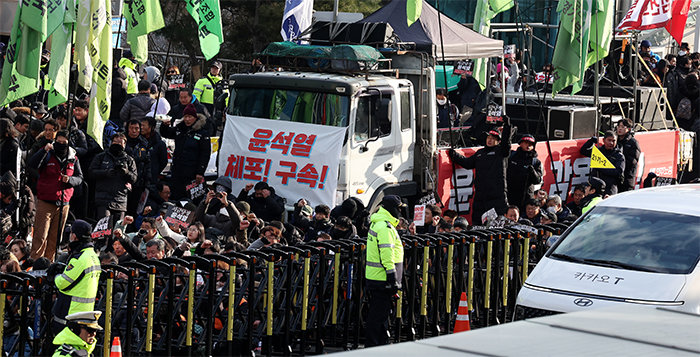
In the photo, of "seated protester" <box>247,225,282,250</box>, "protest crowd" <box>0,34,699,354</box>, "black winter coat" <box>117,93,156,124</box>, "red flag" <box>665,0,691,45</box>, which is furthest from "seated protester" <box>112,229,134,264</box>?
"red flag" <box>665,0,691,45</box>

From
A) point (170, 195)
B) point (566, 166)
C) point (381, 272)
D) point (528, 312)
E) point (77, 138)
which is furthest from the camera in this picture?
point (566, 166)

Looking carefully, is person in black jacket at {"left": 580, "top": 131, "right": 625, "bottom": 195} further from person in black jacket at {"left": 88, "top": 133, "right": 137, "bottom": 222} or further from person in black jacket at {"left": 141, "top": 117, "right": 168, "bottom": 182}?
person in black jacket at {"left": 88, "top": 133, "right": 137, "bottom": 222}

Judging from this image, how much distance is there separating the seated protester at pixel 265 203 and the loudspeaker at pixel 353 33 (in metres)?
2.99

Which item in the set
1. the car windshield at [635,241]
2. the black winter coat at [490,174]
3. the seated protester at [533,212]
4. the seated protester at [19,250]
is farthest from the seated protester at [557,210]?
the seated protester at [19,250]

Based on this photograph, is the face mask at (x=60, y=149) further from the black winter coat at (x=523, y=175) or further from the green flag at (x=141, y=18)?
the black winter coat at (x=523, y=175)

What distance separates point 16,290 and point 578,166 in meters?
11.3

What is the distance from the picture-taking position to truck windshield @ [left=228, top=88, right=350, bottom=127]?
15.5 m

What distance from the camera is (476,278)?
12922 mm

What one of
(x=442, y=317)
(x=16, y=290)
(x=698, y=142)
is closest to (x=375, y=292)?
(x=442, y=317)

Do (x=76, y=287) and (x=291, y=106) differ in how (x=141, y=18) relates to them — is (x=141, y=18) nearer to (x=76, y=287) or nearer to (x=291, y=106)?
(x=291, y=106)

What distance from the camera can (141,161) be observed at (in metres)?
15.8

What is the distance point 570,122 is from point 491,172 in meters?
3.73

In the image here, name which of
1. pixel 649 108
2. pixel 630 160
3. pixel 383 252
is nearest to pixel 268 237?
pixel 383 252

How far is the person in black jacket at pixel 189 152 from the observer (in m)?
16.4
